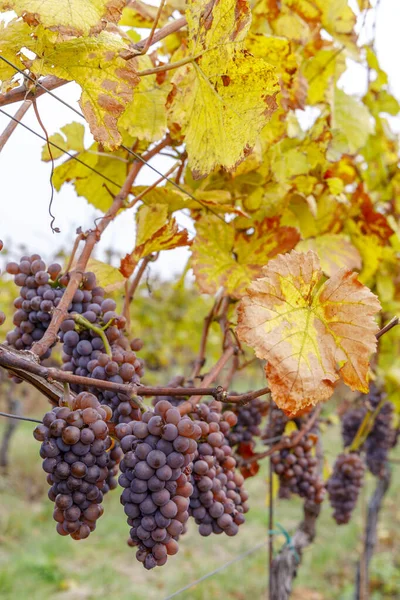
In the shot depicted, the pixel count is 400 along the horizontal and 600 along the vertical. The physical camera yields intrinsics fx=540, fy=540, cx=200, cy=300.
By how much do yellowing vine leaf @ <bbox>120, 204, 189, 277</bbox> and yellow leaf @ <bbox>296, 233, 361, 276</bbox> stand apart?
1.28ft

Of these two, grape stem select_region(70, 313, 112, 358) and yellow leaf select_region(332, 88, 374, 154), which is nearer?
grape stem select_region(70, 313, 112, 358)

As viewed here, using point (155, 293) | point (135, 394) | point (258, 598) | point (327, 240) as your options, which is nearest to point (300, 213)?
point (327, 240)

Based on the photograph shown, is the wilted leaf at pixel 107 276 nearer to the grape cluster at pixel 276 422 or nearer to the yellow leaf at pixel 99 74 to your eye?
the yellow leaf at pixel 99 74

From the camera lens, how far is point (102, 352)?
796mm

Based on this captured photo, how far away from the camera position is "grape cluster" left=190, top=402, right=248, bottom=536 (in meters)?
0.77

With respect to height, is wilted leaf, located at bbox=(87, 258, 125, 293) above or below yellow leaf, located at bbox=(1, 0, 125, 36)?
below

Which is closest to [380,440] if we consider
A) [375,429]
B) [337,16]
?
[375,429]

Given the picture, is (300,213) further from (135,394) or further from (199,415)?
(135,394)

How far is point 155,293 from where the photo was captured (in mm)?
6230

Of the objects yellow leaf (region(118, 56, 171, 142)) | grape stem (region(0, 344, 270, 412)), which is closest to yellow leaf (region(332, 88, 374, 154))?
yellow leaf (region(118, 56, 171, 142))

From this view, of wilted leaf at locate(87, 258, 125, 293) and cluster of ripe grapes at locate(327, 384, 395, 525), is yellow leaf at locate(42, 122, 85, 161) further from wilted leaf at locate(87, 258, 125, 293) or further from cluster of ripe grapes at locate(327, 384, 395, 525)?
cluster of ripe grapes at locate(327, 384, 395, 525)

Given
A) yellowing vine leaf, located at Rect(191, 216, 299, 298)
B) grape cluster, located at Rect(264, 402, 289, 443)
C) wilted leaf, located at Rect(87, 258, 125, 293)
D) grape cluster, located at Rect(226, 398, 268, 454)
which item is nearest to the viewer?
wilted leaf, located at Rect(87, 258, 125, 293)

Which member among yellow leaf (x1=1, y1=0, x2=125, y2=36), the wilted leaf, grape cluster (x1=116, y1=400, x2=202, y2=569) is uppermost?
yellow leaf (x1=1, y1=0, x2=125, y2=36)

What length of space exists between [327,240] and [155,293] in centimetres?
506
